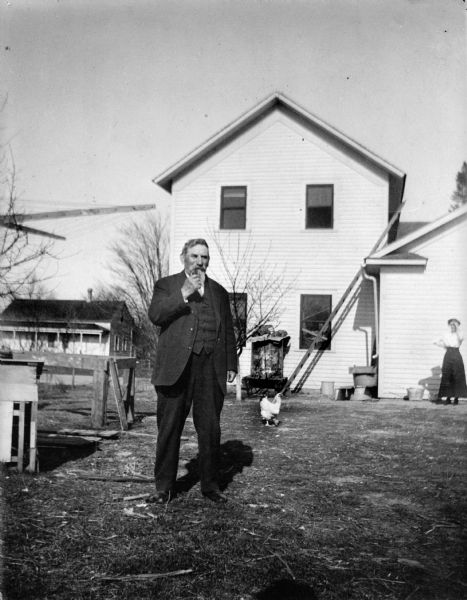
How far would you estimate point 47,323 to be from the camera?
4356cm

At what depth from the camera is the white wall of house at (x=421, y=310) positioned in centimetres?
1305

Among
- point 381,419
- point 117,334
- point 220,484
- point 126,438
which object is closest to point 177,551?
point 220,484

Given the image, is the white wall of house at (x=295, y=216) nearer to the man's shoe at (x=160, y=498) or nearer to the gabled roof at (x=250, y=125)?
the gabled roof at (x=250, y=125)

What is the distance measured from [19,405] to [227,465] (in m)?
2.09

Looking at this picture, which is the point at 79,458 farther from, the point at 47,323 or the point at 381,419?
the point at 47,323

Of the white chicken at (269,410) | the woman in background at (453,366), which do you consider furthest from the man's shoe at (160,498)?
the woman in background at (453,366)

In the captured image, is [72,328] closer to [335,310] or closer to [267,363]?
[267,363]

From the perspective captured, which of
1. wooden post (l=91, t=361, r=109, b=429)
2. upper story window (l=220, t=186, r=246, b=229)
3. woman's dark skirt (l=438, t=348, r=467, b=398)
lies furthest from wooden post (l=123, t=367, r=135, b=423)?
upper story window (l=220, t=186, r=246, b=229)

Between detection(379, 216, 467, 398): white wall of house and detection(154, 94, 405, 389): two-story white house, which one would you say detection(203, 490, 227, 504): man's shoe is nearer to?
detection(379, 216, 467, 398): white wall of house

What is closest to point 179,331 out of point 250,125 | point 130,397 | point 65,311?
point 130,397

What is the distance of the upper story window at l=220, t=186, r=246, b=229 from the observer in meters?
16.4

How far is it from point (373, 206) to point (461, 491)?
11.9 m

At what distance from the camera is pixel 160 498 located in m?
4.08

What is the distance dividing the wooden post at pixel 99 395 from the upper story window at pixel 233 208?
9610 millimetres
